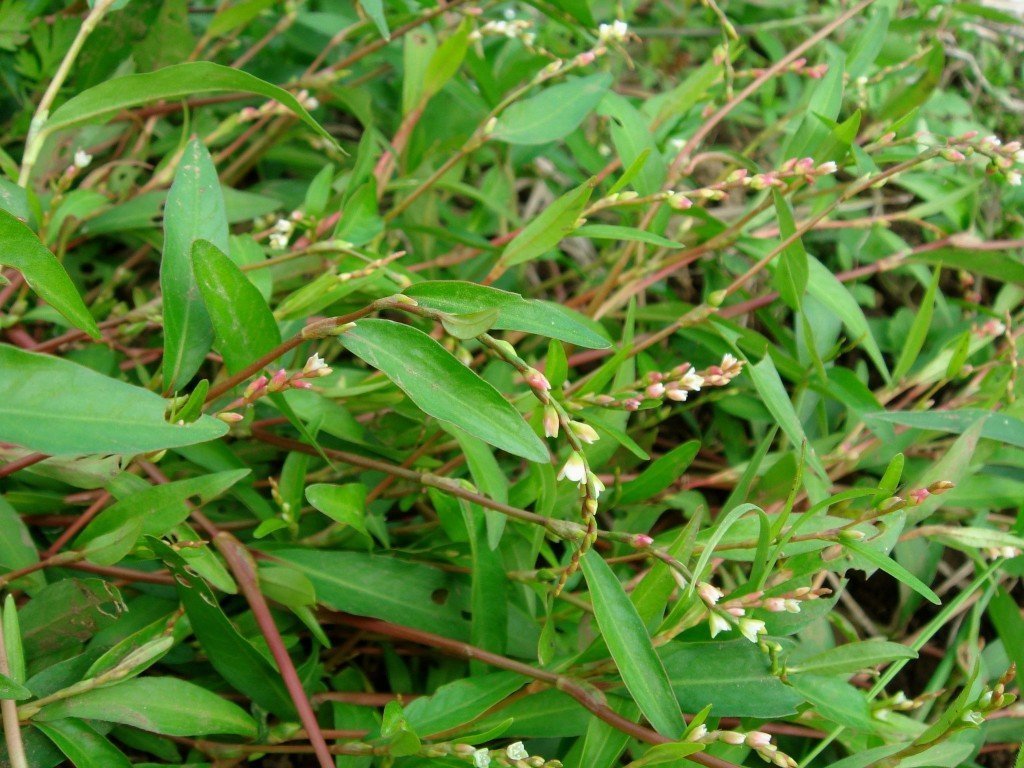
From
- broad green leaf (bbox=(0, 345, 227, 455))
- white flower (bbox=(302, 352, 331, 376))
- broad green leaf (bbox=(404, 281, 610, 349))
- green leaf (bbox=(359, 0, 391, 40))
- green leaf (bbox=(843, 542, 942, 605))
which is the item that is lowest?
green leaf (bbox=(843, 542, 942, 605))

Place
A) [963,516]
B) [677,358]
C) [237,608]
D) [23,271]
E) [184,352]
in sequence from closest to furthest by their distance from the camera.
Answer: [23,271] < [184,352] < [237,608] < [963,516] < [677,358]

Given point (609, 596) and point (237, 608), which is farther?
point (237, 608)

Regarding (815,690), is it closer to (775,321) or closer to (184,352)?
(775,321)

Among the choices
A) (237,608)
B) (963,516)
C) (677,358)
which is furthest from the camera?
(677,358)

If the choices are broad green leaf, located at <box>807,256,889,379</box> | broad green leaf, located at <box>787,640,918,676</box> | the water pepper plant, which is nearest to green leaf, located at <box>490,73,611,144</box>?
the water pepper plant

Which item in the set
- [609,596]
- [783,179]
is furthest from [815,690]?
[783,179]

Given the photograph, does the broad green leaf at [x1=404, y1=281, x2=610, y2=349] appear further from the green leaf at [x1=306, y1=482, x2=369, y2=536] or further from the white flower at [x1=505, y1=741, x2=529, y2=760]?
the white flower at [x1=505, y1=741, x2=529, y2=760]
